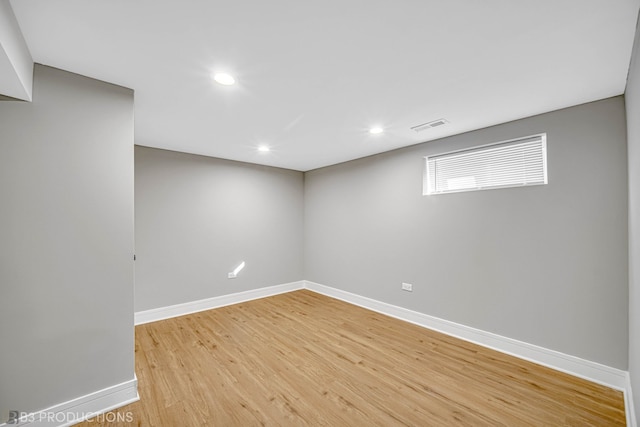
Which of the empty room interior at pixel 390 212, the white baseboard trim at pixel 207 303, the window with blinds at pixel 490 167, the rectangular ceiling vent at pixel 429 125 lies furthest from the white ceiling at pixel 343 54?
the white baseboard trim at pixel 207 303

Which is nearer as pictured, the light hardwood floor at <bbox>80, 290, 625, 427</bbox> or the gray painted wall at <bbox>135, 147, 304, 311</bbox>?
the light hardwood floor at <bbox>80, 290, 625, 427</bbox>

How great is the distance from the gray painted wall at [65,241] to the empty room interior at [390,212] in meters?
0.01

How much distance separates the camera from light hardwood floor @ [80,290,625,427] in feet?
5.99

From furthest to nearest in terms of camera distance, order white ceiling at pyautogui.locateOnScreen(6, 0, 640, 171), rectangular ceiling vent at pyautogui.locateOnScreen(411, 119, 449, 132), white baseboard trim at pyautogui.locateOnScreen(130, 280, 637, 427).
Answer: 1. rectangular ceiling vent at pyautogui.locateOnScreen(411, 119, 449, 132)
2. white baseboard trim at pyautogui.locateOnScreen(130, 280, 637, 427)
3. white ceiling at pyautogui.locateOnScreen(6, 0, 640, 171)

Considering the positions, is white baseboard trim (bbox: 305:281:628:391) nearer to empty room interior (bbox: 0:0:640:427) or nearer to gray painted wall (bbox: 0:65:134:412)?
empty room interior (bbox: 0:0:640:427)

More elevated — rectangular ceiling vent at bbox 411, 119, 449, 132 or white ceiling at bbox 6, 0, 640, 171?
white ceiling at bbox 6, 0, 640, 171

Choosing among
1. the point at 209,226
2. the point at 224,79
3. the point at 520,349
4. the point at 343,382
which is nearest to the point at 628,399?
the point at 520,349

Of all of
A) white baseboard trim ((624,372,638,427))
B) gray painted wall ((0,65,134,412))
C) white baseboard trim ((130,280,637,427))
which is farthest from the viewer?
white baseboard trim ((130,280,637,427))

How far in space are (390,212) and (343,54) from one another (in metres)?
2.57

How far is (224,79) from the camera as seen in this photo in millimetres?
1918

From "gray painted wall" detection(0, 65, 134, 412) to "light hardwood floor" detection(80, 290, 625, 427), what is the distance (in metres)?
0.46

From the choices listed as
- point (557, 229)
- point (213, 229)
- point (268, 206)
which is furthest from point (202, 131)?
point (557, 229)

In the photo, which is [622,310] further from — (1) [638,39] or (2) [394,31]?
(2) [394,31]

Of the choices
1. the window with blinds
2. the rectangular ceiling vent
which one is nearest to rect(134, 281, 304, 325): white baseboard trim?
the window with blinds
